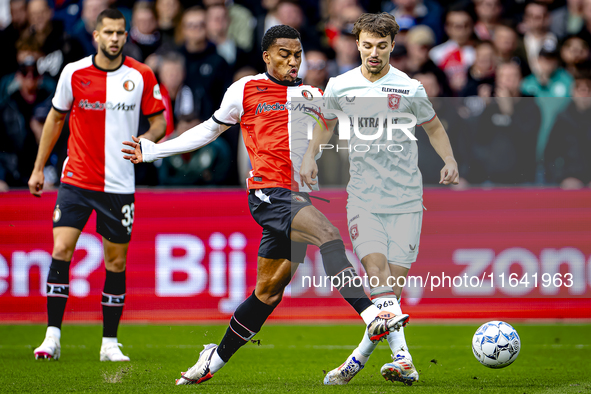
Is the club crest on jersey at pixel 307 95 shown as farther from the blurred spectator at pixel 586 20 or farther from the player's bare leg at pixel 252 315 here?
the blurred spectator at pixel 586 20

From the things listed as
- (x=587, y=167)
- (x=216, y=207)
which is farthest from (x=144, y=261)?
(x=587, y=167)

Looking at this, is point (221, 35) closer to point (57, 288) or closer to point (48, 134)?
point (48, 134)

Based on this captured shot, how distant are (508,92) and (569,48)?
1281 millimetres

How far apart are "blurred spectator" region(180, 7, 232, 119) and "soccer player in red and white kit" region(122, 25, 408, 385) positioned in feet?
11.3

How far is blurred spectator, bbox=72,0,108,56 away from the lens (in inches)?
356

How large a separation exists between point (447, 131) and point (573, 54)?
2522 millimetres

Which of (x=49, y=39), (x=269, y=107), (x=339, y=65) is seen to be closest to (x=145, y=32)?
(x=49, y=39)

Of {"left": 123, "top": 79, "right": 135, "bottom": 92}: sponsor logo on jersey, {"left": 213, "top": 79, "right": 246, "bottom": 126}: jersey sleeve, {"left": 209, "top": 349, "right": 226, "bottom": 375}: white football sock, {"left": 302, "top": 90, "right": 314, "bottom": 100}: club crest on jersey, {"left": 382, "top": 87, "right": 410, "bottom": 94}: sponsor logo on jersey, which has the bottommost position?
{"left": 209, "top": 349, "right": 226, "bottom": 375}: white football sock

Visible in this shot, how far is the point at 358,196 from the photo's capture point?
16.7 feet

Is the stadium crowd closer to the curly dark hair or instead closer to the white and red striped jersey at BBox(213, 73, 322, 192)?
the white and red striped jersey at BBox(213, 73, 322, 192)

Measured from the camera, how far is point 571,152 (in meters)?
7.90

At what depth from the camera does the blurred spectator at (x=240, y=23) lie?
944cm

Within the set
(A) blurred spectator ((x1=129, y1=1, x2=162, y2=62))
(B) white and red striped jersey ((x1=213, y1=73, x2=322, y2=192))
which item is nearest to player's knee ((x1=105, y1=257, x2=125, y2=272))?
(B) white and red striped jersey ((x1=213, y1=73, x2=322, y2=192))

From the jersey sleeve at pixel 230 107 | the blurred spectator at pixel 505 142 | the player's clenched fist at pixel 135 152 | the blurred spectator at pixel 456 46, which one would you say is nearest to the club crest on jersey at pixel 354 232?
the jersey sleeve at pixel 230 107
